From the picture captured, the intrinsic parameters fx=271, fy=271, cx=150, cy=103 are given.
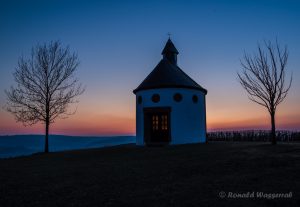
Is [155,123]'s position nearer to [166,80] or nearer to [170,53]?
[166,80]

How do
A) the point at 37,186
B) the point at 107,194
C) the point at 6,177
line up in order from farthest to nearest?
the point at 6,177, the point at 37,186, the point at 107,194

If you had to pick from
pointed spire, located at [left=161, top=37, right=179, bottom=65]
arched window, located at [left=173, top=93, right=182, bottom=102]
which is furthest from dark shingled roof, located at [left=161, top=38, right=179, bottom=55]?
arched window, located at [left=173, top=93, right=182, bottom=102]

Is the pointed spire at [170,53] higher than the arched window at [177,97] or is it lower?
higher

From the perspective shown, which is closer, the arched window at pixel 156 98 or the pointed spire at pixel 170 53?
the arched window at pixel 156 98

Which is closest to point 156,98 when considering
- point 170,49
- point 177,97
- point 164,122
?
point 177,97

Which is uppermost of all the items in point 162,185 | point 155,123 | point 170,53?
point 170,53

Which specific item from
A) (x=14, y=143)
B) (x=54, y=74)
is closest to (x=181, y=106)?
(x=54, y=74)

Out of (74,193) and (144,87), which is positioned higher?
(144,87)

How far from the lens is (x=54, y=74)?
77.2ft

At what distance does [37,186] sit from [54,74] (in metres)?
16.4

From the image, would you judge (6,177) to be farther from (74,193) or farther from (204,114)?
(204,114)

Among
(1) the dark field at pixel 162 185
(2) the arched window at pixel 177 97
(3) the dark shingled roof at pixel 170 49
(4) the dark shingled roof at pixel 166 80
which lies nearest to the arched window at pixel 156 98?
(4) the dark shingled roof at pixel 166 80

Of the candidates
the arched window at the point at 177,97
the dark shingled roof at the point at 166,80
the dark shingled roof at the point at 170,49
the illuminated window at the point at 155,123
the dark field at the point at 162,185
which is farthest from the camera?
the dark shingled roof at the point at 170,49

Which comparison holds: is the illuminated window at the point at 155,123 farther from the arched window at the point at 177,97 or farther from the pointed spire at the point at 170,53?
the pointed spire at the point at 170,53
